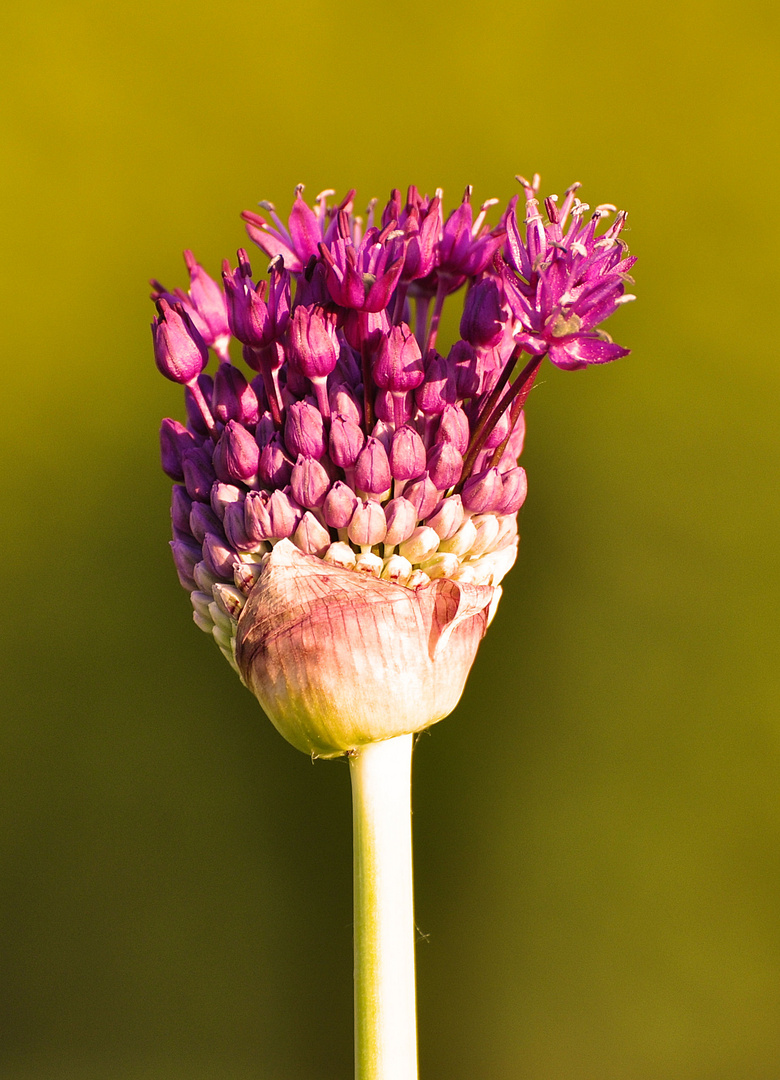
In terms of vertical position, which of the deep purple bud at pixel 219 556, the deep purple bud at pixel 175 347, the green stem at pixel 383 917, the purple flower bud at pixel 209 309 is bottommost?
the green stem at pixel 383 917

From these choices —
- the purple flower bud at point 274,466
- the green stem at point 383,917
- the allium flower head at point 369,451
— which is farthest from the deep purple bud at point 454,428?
the green stem at point 383,917

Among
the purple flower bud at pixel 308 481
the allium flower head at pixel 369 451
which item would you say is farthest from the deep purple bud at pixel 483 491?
the purple flower bud at pixel 308 481

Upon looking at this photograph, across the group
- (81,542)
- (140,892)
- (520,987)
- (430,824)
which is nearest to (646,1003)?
(520,987)

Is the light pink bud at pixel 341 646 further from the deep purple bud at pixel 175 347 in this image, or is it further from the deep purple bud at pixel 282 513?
the deep purple bud at pixel 175 347

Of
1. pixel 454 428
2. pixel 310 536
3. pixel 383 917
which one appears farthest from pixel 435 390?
pixel 383 917

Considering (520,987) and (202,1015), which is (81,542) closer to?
(202,1015)

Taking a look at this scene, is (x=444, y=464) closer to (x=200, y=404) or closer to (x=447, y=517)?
(x=447, y=517)

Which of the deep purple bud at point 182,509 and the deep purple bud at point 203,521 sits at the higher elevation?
the deep purple bud at point 182,509
